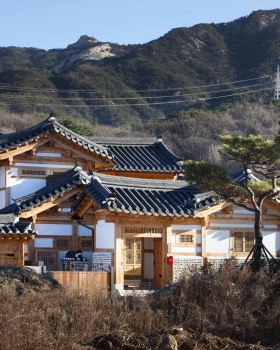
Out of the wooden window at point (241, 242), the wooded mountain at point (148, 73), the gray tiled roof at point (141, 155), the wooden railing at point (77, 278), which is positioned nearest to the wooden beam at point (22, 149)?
the gray tiled roof at point (141, 155)

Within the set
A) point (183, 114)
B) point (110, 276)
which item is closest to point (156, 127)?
point (183, 114)

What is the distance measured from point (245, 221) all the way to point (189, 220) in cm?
207

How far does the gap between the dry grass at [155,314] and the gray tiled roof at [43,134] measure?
40.8 feet

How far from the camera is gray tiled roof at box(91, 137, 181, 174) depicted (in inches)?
1366

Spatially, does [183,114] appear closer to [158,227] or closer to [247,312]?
[158,227]

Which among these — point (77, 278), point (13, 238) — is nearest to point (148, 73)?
point (13, 238)

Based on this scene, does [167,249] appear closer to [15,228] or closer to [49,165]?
[15,228]

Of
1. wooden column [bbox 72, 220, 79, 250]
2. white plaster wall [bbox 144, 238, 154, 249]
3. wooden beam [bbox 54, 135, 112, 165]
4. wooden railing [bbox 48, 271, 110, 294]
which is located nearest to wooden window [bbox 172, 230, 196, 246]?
white plaster wall [bbox 144, 238, 154, 249]

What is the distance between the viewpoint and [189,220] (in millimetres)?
28516

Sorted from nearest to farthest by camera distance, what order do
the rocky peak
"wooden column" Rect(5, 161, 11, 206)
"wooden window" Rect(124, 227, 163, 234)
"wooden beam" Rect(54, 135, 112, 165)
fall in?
"wooden window" Rect(124, 227, 163, 234) → "wooden column" Rect(5, 161, 11, 206) → "wooden beam" Rect(54, 135, 112, 165) → the rocky peak

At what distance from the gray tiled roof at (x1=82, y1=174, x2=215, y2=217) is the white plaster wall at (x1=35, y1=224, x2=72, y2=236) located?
242 cm

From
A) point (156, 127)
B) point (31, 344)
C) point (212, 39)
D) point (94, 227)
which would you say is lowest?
point (31, 344)

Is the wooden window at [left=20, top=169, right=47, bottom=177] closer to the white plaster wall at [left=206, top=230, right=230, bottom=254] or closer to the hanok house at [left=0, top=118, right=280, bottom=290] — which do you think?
the hanok house at [left=0, top=118, right=280, bottom=290]

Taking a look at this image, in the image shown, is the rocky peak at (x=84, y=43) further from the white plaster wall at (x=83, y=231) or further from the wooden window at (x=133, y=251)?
the wooden window at (x=133, y=251)
